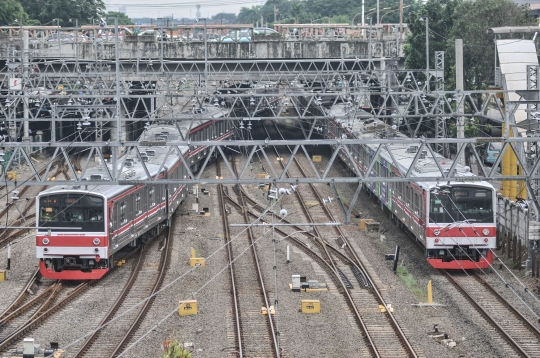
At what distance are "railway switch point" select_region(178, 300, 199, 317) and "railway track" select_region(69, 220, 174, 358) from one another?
2.09 ft

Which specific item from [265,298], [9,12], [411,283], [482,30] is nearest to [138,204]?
[265,298]

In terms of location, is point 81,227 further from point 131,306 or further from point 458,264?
point 458,264

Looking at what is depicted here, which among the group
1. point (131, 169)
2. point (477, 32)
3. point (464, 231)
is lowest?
point (464, 231)

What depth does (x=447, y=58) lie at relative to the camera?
119 ft

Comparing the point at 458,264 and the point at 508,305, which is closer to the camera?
the point at 508,305

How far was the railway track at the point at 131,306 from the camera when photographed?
46.9 ft

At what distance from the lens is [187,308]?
16156mm

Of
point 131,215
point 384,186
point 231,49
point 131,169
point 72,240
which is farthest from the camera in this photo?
point 231,49

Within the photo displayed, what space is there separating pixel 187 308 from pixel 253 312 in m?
1.14

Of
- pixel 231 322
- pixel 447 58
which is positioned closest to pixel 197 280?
pixel 231 322

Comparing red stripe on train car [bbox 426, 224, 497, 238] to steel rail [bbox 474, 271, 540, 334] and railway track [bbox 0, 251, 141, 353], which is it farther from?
railway track [bbox 0, 251, 141, 353]

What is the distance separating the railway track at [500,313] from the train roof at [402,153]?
→ 1978mm

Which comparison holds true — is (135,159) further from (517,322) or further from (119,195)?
(517,322)

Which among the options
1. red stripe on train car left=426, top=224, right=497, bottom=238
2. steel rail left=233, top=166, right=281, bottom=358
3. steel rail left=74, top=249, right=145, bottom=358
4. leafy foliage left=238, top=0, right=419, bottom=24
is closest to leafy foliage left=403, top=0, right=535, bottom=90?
steel rail left=233, top=166, right=281, bottom=358
